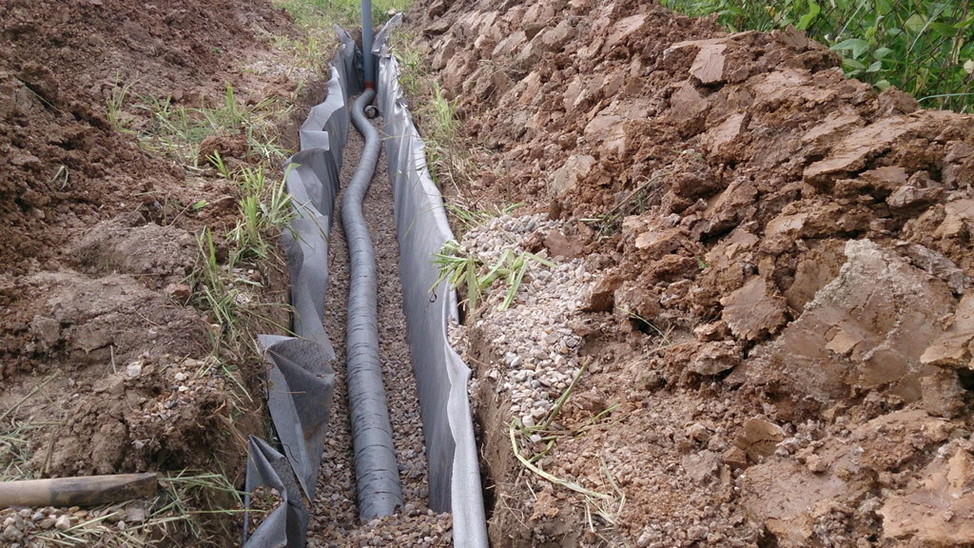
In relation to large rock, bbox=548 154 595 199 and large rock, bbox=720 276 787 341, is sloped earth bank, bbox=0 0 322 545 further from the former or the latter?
large rock, bbox=720 276 787 341

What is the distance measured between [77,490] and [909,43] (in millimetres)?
2958

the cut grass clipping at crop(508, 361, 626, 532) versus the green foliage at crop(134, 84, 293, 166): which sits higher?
the green foliage at crop(134, 84, 293, 166)

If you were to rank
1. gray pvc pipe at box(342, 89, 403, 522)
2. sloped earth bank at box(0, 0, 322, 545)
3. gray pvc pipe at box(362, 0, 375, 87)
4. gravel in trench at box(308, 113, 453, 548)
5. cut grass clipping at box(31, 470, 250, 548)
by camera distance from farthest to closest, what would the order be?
gray pvc pipe at box(362, 0, 375, 87)
gray pvc pipe at box(342, 89, 403, 522)
gravel in trench at box(308, 113, 453, 548)
sloped earth bank at box(0, 0, 322, 545)
cut grass clipping at box(31, 470, 250, 548)

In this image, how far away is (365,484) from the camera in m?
2.68

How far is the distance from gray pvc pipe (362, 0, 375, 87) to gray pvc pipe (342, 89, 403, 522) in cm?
318

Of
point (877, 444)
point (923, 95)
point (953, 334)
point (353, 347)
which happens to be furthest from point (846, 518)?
point (353, 347)

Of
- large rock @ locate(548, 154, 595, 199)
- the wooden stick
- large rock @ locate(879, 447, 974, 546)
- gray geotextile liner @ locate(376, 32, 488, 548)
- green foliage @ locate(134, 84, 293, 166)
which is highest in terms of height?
green foliage @ locate(134, 84, 293, 166)

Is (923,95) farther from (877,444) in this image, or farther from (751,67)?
(877,444)

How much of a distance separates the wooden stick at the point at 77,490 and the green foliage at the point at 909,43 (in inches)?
103

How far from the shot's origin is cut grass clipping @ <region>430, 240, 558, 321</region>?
8.07 ft

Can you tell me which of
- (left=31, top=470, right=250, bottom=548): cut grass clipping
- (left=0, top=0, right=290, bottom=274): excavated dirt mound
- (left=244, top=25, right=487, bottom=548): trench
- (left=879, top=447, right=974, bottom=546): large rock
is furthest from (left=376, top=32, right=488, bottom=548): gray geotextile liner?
(left=0, top=0, right=290, bottom=274): excavated dirt mound

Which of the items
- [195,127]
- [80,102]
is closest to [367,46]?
[195,127]

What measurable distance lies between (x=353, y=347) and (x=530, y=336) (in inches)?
56.3

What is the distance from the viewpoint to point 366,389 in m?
3.05
